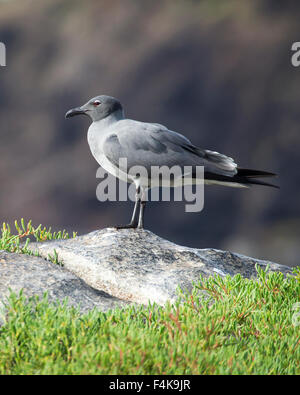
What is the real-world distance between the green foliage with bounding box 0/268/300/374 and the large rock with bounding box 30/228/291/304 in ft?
1.22

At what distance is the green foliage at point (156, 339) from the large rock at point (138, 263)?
37cm

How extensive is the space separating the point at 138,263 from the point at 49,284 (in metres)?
0.83

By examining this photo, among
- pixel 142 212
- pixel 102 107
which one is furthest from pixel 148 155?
pixel 102 107

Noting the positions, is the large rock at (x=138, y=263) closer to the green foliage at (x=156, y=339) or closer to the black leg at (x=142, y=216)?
the black leg at (x=142, y=216)

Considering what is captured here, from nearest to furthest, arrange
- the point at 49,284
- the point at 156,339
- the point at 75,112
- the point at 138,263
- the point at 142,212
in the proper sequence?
the point at 156,339, the point at 49,284, the point at 138,263, the point at 142,212, the point at 75,112

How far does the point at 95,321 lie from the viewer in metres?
3.08

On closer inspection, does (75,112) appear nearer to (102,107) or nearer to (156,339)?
(102,107)

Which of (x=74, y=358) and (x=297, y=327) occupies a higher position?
(x=297, y=327)

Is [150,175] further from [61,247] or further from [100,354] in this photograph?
[100,354]

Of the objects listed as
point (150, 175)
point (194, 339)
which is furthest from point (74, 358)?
point (150, 175)

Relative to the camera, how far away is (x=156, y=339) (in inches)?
114

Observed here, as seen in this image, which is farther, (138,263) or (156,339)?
(138,263)

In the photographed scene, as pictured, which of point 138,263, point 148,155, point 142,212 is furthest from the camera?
point 142,212
